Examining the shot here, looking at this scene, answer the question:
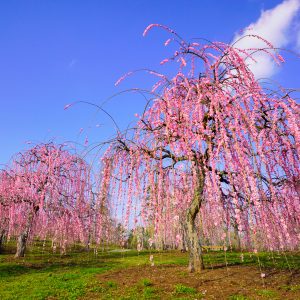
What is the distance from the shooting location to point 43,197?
1609cm

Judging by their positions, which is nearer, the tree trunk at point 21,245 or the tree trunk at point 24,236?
the tree trunk at point 24,236

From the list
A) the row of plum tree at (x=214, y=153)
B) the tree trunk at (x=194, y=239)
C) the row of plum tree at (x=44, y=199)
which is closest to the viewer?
the row of plum tree at (x=214, y=153)

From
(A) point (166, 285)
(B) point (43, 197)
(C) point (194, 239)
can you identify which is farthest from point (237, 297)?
(B) point (43, 197)

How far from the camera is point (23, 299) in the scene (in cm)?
885

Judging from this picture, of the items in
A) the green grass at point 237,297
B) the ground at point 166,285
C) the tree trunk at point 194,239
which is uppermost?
the tree trunk at point 194,239

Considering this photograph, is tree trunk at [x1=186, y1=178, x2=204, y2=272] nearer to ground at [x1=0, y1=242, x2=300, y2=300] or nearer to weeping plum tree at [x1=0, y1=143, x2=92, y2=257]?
ground at [x1=0, y1=242, x2=300, y2=300]

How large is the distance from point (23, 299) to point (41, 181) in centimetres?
955

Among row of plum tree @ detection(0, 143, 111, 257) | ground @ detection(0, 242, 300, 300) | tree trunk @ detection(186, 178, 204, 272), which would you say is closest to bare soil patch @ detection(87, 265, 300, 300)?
ground @ detection(0, 242, 300, 300)

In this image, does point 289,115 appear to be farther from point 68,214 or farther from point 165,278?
point 68,214

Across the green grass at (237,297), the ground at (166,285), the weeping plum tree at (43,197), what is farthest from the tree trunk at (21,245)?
the green grass at (237,297)

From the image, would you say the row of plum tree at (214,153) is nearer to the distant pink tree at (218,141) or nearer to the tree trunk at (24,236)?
the distant pink tree at (218,141)

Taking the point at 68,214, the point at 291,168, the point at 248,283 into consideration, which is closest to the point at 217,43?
the point at 291,168

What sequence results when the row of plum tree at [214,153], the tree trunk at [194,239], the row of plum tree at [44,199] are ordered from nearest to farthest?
the row of plum tree at [214,153], the tree trunk at [194,239], the row of plum tree at [44,199]

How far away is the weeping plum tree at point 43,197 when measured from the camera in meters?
15.8
